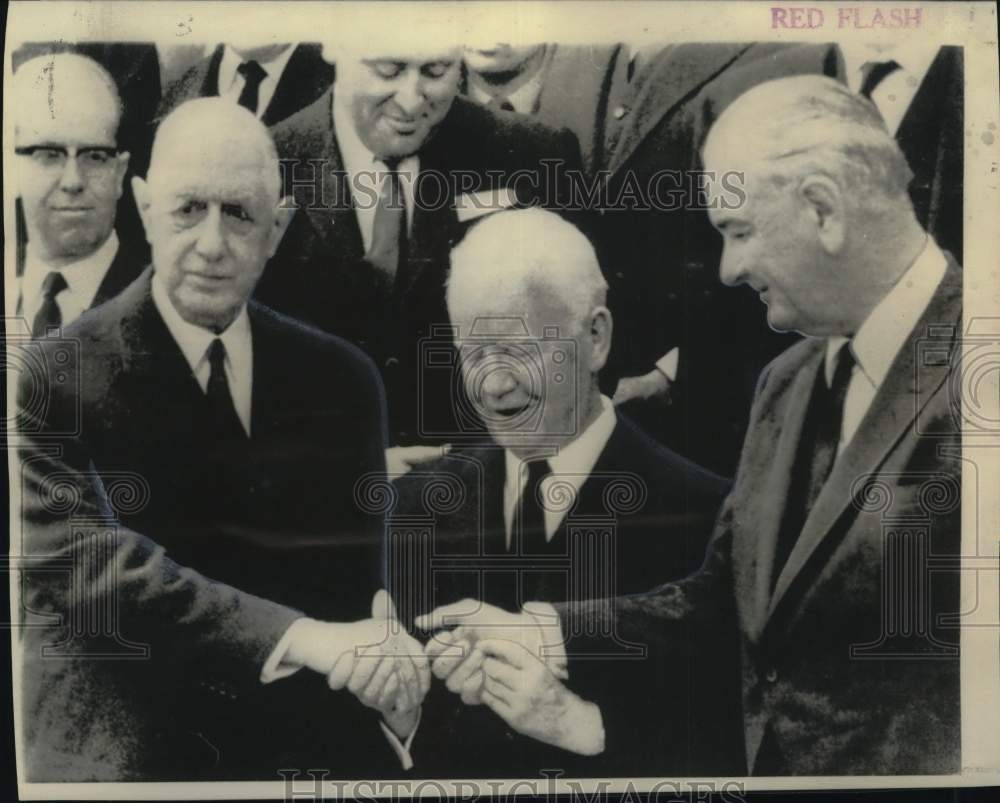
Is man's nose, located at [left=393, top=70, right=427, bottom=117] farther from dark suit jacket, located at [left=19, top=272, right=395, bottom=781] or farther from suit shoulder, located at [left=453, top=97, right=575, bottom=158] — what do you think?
dark suit jacket, located at [left=19, top=272, right=395, bottom=781]

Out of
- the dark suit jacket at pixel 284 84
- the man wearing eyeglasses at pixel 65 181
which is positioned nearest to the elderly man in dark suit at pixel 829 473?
the dark suit jacket at pixel 284 84

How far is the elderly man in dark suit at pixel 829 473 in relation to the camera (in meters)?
4.32

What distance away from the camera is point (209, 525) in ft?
14.0

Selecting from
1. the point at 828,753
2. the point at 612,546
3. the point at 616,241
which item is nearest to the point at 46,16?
the point at 616,241

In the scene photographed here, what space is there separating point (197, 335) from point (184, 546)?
635 mm

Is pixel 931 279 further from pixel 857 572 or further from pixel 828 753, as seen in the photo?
pixel 828 753

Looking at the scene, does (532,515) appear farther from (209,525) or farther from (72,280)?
(72,280)

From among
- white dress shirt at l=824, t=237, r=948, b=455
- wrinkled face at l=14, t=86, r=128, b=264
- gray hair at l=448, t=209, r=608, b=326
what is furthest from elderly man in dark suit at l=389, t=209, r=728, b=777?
wrinkled face at l=14, t=86, r=128, b=264

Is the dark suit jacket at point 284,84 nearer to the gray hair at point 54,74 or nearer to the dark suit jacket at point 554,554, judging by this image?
the gray hair at point 54,74

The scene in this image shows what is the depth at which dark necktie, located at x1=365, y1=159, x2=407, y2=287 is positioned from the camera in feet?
14.1

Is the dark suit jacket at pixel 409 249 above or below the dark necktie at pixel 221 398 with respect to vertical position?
above

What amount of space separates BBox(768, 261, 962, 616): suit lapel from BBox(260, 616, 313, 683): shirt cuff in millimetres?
1423

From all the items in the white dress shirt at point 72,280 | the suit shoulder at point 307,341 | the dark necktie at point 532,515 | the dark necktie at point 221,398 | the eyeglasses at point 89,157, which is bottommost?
the dark necktie at point 532,515

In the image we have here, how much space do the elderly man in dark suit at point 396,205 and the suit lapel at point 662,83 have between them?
0.18 m
